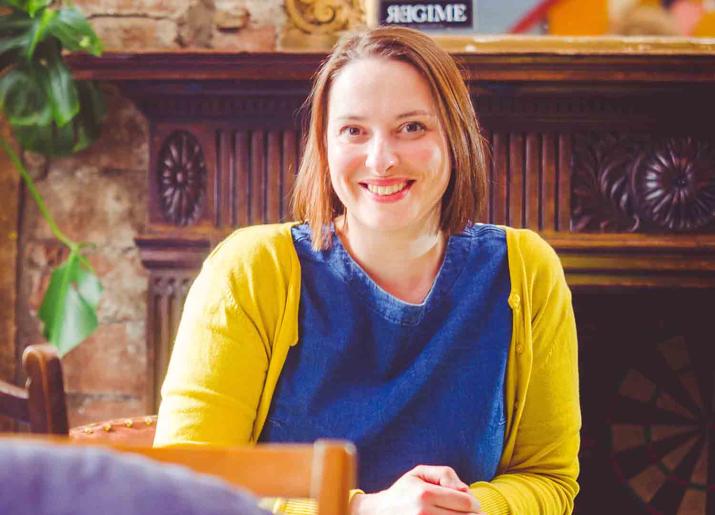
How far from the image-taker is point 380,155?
122 centimetres

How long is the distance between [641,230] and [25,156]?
1468 mm

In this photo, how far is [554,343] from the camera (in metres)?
1.29

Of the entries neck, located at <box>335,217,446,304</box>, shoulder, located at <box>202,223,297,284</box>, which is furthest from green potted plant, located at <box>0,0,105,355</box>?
neck, located at <box>335,217,446,304</box>

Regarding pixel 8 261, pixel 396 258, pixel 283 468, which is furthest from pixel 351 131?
pixel 8 261

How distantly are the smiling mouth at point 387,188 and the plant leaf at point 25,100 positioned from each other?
38.2 inches

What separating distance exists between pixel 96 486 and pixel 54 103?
1639mm

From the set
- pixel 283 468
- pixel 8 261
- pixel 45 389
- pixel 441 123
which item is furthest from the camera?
pixel 8 261

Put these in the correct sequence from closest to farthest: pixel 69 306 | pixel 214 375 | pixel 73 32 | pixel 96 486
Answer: pixel 96 486
pixel 214 375
pixel 73 32
pixel 69 306

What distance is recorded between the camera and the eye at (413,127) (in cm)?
125

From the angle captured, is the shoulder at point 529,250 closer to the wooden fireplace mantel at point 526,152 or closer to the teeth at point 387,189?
the teeth at point 387,189

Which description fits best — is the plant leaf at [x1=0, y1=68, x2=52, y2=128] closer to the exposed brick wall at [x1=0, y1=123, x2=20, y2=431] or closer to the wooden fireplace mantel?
the wooden fireplace mantel

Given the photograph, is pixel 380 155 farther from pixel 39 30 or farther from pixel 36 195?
pixel 36 195

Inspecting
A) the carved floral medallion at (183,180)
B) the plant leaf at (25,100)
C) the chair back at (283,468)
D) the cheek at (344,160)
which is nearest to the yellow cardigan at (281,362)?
the cheek at (344,160)

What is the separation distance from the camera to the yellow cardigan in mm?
1160
